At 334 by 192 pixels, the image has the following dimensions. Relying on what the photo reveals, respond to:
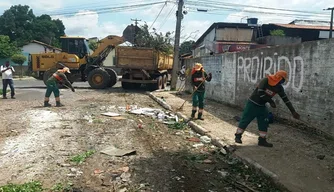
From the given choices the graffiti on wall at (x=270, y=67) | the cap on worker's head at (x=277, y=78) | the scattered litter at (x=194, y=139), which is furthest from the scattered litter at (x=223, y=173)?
the graffiti on wall at (x=270, y=67)

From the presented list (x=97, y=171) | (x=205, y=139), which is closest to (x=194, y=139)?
(x=205, y=139)

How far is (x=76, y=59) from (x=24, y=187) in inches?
587

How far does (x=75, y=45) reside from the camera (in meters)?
18.5

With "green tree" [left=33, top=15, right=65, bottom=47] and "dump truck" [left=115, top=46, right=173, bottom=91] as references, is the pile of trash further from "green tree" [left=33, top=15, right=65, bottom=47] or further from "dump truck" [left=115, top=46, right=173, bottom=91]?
"green tree" [left=33, top=15, right=65, bottom=47]

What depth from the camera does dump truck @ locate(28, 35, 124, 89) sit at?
1809 cm

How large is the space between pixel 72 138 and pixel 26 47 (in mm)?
48858

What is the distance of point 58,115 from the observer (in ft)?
29.1

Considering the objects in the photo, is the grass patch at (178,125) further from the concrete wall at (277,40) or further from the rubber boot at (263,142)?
the concrete wall at (277,40)

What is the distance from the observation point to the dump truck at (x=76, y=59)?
18094 mm

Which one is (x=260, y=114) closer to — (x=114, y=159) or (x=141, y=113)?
(x=114, y=159)

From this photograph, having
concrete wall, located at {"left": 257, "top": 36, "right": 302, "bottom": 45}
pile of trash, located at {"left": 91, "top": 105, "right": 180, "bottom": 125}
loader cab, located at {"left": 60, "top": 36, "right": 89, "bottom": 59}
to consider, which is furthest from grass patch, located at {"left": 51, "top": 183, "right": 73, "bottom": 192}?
concrete wall, located at {"left": 257, "top": 36, "right": 302, "bottom": 45}

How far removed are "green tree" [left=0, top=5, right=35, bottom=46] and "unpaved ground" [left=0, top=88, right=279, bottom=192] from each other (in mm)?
64278

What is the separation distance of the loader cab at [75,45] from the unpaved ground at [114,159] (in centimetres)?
1071

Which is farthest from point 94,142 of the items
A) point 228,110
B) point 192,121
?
point 228,110
